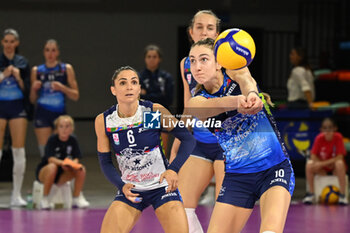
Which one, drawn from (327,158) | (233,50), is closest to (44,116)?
(327,158)

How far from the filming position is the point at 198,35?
5.37 meters

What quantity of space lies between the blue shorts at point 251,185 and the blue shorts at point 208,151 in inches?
37.8

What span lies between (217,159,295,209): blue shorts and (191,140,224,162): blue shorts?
0.96 meters

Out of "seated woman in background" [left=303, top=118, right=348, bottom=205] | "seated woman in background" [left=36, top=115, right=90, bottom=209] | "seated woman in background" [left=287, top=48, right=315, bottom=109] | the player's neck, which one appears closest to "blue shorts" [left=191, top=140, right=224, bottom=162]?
the player's neck

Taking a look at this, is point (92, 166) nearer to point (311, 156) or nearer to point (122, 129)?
point (311, 156)

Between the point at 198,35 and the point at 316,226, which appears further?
the point at 316,226

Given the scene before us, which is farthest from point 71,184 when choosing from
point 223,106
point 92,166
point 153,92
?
point 223,106

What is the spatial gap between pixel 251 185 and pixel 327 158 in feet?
16.8

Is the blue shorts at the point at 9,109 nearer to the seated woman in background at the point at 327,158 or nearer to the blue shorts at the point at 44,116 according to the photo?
the blue shorts at the point at 44,116

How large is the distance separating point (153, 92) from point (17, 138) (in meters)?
1.82

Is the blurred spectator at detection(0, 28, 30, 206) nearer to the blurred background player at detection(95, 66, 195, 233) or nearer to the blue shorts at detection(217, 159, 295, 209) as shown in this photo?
the blurred background player at detection(95, 66, 195, 233)

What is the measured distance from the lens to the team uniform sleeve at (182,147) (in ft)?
15.6

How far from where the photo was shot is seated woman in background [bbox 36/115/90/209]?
27.3 ft

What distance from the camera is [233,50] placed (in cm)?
421
